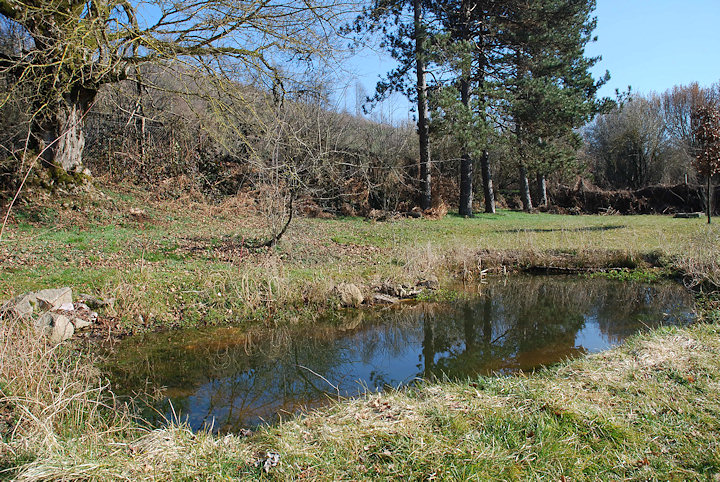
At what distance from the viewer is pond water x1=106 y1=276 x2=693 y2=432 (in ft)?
16.7

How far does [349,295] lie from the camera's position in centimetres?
843

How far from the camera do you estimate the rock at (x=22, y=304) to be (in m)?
5.74

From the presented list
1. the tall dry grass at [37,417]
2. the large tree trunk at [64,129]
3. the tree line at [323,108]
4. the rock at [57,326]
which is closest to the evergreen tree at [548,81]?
the tree line at [323,108]

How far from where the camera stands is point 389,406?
3715 mm

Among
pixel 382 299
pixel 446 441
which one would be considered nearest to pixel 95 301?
pixel 382 299

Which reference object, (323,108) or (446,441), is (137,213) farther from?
(446,441)

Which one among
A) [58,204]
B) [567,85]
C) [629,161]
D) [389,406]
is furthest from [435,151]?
[389,406]

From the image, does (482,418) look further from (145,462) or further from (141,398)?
(141,398)

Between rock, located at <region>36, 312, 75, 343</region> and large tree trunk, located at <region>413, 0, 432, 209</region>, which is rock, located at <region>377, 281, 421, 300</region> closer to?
rock, located at <region>36, 312, 75, 343</region>

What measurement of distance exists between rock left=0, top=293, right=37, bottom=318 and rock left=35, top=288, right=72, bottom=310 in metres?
0.08

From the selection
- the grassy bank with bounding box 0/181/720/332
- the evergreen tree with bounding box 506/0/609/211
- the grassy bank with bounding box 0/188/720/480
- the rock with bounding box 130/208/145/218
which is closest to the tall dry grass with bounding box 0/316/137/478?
the grassy bank with bounding box 0/188/720/480

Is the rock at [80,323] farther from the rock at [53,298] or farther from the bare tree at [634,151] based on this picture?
the bare tree at [634,151]

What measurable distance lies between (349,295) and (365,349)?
185cm

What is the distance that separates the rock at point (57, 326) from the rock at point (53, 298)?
0.78 ft
